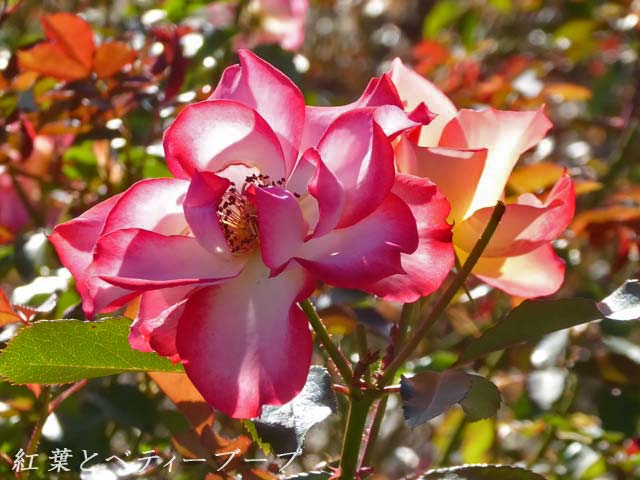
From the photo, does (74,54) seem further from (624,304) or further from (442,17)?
(442,17)

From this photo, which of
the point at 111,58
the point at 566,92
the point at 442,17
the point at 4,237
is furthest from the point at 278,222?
the point at 442,17

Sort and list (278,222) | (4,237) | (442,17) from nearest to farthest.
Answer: (278,222)
(4,237)
(442,17)

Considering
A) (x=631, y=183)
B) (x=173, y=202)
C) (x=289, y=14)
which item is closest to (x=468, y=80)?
(x=289, y=14)

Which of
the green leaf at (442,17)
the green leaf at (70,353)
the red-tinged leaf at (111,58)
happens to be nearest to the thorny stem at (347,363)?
the green leaf at (70,353)

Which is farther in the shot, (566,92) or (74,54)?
(566,92)

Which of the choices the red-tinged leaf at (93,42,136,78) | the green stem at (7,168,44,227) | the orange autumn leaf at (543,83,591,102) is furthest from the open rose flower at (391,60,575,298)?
the orange autumn leaf at (543,83,591,102)

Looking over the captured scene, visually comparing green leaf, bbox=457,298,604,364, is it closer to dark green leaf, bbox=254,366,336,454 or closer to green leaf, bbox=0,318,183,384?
dark green leaf, bbox=254,366,336,454

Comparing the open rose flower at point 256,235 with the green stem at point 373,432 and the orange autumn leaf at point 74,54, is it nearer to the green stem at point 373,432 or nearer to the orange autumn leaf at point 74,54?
the green stem at point 373,432
